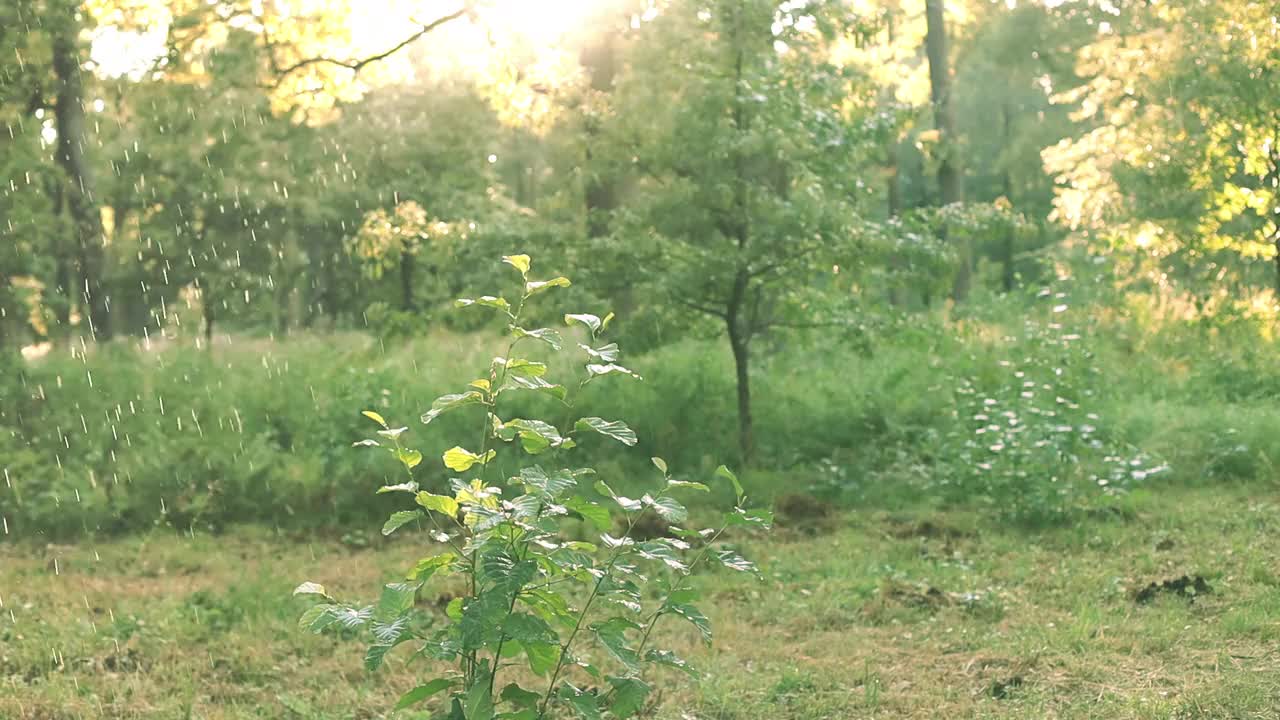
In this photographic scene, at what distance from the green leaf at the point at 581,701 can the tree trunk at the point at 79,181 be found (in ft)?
45.5

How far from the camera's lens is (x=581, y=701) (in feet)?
12.3

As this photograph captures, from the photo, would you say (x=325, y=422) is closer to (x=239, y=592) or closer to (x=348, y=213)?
(x=239, y=592)

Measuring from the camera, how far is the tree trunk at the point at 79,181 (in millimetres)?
15625

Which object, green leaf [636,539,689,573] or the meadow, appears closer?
green leaf [636,539,689,573]

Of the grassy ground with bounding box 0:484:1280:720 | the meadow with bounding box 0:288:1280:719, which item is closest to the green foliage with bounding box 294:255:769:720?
the meadow with bounding box 0:288:1280:719

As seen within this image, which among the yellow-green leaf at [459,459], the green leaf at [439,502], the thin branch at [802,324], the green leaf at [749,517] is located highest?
the yellow-green leaf at [459,459]

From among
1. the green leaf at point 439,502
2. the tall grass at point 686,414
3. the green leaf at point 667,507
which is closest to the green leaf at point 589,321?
the green leaf at point 667,507

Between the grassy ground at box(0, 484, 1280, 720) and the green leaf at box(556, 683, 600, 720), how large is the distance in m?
1.74

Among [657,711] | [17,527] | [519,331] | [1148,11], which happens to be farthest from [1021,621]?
[1148,11]

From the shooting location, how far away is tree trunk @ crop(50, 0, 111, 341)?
15625 mm

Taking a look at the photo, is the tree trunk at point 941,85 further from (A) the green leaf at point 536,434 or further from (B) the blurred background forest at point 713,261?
(A) the green leaf at point 536,434

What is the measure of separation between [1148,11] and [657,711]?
12.3 meters

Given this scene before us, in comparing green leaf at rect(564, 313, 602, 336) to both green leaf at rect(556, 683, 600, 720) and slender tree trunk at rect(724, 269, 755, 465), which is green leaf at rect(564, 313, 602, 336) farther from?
slender tree trunk at rect(724, 269, 755, 465)

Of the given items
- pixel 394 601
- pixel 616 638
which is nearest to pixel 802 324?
pixel 616 638
